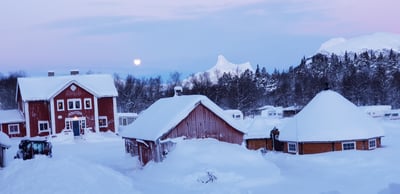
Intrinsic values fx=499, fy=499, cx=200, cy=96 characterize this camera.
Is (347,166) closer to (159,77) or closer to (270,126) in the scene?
(270,126)

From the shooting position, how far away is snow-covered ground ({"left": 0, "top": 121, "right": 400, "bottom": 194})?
60.7 ft

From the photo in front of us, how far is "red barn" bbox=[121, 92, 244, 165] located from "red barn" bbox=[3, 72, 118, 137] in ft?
77.9

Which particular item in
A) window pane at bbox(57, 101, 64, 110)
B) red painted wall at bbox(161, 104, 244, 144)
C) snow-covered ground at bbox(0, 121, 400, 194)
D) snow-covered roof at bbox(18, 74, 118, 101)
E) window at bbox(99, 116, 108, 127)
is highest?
snow-covered roof at bbox(18, 74, 118, 101)

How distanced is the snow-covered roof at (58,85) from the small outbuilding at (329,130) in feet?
83.2

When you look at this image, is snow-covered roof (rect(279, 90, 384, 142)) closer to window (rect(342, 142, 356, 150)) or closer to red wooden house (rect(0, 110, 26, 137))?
window (rect(342, 142, 356, 150))

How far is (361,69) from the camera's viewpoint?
119000 mm

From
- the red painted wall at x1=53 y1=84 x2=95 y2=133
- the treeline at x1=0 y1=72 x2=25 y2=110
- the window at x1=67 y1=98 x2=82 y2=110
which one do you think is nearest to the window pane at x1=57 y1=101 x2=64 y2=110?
the red painted wall at x1=53 y1=84 x2=95 y2=133

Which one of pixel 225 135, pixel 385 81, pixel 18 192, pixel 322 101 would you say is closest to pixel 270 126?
pixel 322 101

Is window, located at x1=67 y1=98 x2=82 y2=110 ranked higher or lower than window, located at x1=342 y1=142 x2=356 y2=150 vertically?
higher

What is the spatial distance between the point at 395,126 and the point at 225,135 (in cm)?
2902

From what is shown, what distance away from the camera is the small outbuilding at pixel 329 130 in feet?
98.7

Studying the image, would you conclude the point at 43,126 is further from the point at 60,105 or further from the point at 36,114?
the point at 60,105

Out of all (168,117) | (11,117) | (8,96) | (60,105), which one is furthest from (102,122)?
(8,96)

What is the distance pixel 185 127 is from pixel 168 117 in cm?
119
